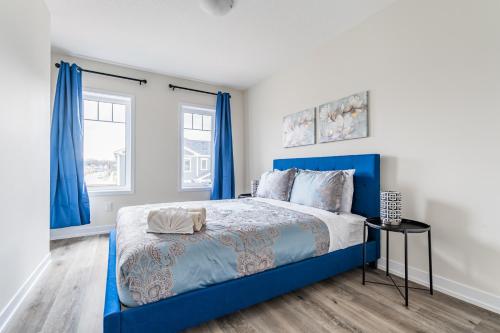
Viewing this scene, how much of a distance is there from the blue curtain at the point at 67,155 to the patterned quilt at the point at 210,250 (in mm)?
1649

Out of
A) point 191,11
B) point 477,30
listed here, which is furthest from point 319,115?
point 191,11

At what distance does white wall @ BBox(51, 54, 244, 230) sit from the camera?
3568 millimetres

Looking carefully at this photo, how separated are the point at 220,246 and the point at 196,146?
10.4ft

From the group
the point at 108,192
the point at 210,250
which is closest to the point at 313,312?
the point at 210,250

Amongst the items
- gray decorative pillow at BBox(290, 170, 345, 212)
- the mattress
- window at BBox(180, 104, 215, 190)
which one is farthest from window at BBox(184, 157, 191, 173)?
gray decorative pillow at BBox(290, 170, 345, 212)

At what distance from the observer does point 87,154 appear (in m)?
3.59

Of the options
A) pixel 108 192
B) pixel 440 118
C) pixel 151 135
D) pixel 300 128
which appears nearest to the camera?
pixel 440 118

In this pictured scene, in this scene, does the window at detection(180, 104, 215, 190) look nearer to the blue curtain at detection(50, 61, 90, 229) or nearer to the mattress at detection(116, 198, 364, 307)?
the blue curtain at detection(50, 61, 90, 229)

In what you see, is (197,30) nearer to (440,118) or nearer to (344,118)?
(344,118)

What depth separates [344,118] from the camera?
2740 millimetres

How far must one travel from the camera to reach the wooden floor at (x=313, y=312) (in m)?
1.50

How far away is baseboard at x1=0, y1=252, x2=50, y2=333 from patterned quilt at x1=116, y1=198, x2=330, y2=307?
810mm

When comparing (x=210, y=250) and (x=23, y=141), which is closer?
(x=210, y=250)

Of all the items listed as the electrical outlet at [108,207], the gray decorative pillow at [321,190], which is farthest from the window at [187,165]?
the gray decorative pillow at [321,190]
